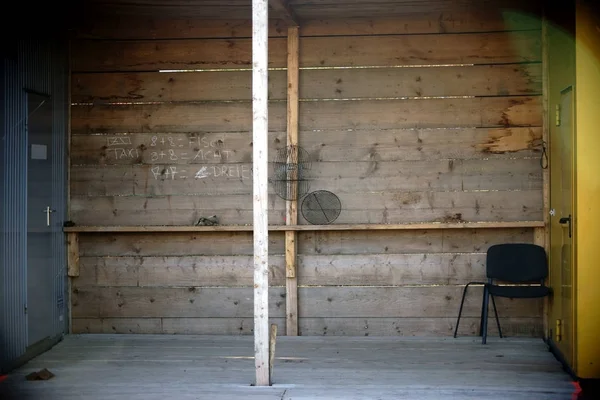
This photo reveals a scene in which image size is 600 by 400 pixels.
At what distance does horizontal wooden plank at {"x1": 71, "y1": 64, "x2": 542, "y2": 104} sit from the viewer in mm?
6594

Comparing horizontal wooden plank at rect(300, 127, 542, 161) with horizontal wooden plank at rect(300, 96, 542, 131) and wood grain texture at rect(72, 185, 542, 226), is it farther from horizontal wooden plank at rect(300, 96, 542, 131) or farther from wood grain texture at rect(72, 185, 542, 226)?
wood grain texture at rect(72, 185, 542, 226)

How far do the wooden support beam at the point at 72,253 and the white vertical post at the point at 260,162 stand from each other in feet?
7.94

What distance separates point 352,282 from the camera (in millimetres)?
6668

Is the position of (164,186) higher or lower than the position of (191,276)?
higher

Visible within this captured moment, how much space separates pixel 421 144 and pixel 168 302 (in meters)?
2.50

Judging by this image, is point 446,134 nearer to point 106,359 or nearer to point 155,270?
point 155,270

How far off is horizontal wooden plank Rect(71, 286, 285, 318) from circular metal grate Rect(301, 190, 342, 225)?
67 centimetres

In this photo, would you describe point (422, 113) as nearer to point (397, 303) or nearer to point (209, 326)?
point (397, 303)

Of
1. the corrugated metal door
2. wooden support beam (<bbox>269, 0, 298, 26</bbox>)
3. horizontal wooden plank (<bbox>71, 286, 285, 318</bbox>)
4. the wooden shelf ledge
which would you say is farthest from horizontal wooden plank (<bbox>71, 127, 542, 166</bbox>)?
horizontal wooden plank (<bbox>71, 286, 285, 318</bbox>)

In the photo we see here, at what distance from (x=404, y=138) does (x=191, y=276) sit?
2126mm

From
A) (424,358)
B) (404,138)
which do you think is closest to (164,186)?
(404,138)

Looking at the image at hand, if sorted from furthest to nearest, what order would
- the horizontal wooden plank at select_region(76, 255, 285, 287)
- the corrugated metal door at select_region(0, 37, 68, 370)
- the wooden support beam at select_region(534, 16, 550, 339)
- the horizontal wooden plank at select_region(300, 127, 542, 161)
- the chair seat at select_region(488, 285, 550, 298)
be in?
the horizontal wooden plank at select_region(76, 255, 285, 287) → the horizontal wooden plank at select_region(300, 127, 542, 161) → the wooden support beam at select_region(534, 16, 550, 339) → the chair seat at select_region(488, 285, 550, 298) → the corrugated metal door at select_region(0, 37, 68, 370)

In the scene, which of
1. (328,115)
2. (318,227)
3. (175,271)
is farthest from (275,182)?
(175,271)

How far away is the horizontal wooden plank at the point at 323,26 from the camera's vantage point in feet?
21.6
